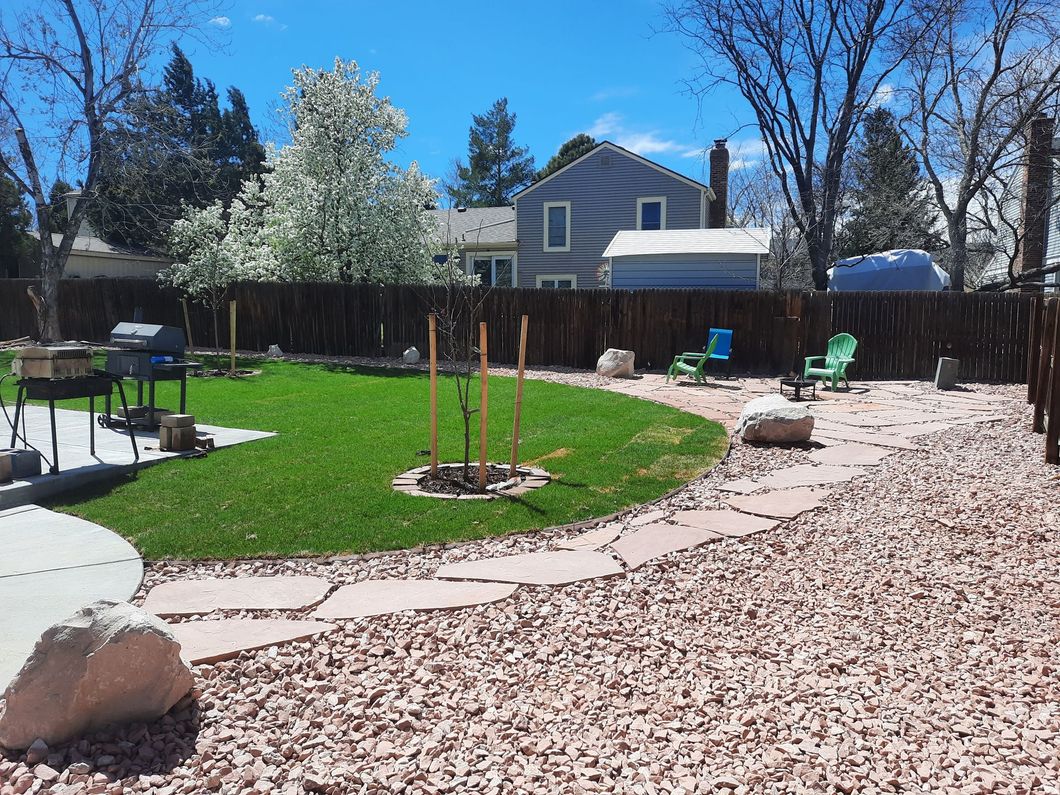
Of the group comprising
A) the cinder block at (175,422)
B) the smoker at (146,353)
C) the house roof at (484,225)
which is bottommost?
the cinder block at (175,422)

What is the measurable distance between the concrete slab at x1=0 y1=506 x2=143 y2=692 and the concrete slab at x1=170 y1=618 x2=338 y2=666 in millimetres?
496

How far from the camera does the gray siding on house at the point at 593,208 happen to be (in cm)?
2267

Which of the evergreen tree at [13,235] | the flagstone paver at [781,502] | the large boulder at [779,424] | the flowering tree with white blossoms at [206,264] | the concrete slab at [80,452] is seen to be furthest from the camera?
the evergreen tree at [13,235]

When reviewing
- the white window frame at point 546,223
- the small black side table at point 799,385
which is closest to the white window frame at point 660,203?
the white window frame at point 546,223

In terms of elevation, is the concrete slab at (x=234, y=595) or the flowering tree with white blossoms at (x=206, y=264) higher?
the flowering tree with white blossoms at (x=206, y=264)

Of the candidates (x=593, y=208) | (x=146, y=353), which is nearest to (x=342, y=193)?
(x=593, y=208)

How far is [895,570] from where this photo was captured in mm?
3689

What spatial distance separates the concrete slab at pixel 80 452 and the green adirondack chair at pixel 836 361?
7.81 m

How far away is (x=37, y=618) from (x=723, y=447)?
17.2 feet

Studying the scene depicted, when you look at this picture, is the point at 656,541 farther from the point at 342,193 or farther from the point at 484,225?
the point at 484,225

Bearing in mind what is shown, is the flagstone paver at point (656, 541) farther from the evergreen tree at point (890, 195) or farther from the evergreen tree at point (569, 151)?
Result: the evergreen tree at point (569, 151)

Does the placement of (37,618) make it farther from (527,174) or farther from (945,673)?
(527,174)

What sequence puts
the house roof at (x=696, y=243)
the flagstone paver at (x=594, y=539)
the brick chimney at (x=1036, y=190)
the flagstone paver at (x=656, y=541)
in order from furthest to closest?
the house roof at (x=696, y=243) < the brick chimney at (x=1036, y=190) < the flagstone paver at (x=594, y=539) < the flagstone paver at (x=656, y=541)

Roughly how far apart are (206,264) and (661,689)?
14.5 m
